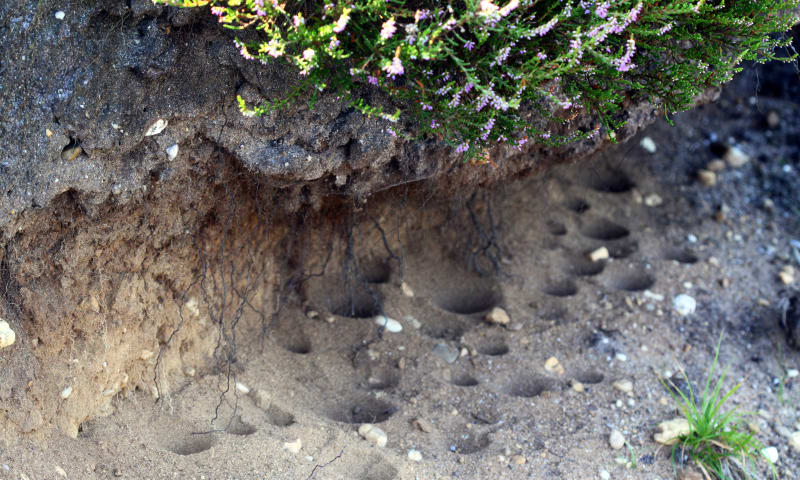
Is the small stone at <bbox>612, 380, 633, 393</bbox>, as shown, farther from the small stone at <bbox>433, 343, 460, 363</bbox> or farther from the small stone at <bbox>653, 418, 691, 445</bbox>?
the small stone at <bbox>433, 343, 460, 363</bbox>

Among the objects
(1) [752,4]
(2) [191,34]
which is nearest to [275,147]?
(2) [191,34]

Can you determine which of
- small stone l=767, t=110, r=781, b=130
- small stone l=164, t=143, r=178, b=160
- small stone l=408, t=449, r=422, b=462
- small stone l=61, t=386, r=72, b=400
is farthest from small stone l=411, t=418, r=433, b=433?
small stone l=767, t=110, r=781, b=130

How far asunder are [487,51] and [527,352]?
160 cm

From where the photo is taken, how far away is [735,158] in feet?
15.0

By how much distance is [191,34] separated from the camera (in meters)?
2.24

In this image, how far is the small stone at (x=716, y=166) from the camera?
4.49 metres

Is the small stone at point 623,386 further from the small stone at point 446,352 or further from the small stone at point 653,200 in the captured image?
the small stone at point 653,200

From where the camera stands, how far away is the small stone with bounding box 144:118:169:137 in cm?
226

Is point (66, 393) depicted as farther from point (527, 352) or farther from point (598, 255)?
point (598, 255)

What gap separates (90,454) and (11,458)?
0.81 ft

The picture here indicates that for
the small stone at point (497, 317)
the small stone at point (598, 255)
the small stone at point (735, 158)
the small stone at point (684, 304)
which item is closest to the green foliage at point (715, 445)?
the small stone at point (684, 304)

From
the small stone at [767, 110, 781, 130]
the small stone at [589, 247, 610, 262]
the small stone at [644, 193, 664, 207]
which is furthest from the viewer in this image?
the small stone at [767, 110, 781, 130]

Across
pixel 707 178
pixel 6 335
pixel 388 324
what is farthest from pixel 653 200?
pixel 6 335

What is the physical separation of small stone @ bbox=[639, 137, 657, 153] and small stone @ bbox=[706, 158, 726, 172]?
0.37 metres
